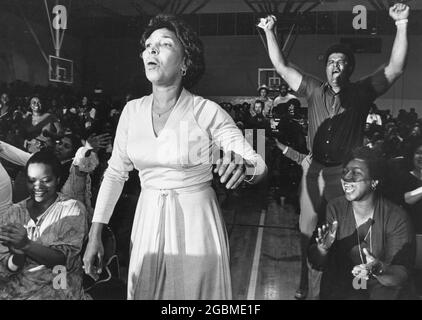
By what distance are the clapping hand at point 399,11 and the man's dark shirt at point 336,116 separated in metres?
0.36

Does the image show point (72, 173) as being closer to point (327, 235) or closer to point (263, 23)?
point (263, 23)

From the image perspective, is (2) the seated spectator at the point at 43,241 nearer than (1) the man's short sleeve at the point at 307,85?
No

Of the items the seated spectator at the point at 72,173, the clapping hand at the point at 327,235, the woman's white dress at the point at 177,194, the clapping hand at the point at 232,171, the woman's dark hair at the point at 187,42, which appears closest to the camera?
the clapping hand at the point at 232,171

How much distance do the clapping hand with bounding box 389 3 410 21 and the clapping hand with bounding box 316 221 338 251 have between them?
1.13 meters

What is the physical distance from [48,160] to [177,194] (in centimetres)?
89

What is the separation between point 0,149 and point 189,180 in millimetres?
1258

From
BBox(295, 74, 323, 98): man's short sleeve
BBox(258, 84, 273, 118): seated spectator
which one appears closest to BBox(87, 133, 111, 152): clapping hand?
BBox(258, 84, 273, 118): seated spectator

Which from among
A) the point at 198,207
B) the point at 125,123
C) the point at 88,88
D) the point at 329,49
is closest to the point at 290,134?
the point at 329,49

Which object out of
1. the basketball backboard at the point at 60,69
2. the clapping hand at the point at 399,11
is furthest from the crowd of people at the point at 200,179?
the basketball backboard at the point at 60,69

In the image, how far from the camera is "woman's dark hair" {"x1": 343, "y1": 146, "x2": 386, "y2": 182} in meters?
2.49

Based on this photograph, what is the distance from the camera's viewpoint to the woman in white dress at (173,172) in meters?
2.31

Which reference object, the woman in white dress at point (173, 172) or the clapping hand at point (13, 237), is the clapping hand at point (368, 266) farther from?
the clapping hand at point (13, 237)

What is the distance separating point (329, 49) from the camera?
2.54m

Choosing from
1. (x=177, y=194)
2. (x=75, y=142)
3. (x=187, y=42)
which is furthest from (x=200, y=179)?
(x=75, y=142)
